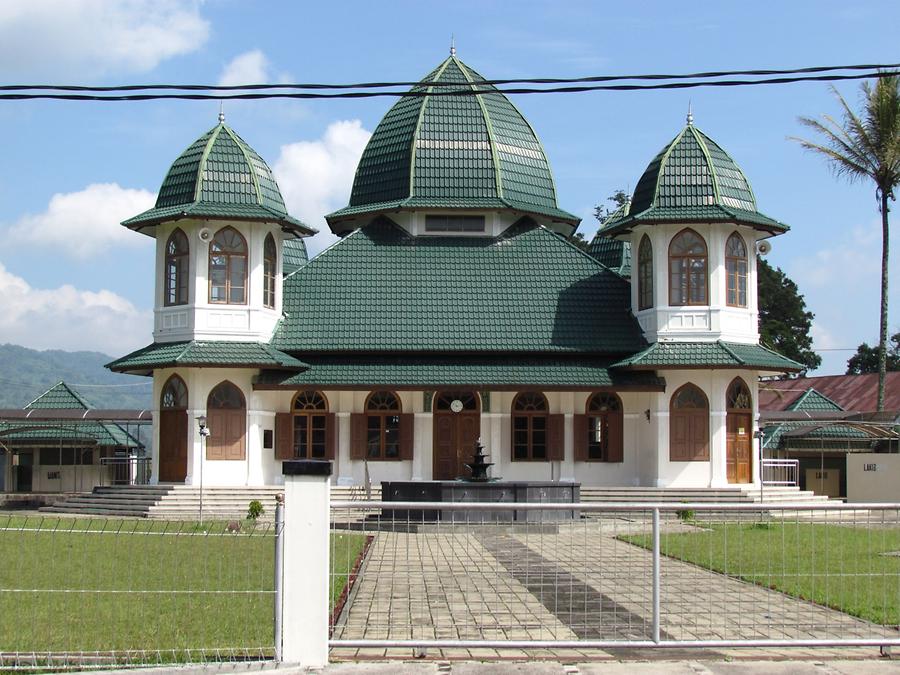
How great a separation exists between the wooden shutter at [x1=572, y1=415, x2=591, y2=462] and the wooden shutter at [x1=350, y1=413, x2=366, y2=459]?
5035 millimetres

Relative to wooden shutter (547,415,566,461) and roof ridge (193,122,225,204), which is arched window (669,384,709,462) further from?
roof ridge (193,122,225,204)

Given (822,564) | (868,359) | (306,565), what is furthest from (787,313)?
(306,565)

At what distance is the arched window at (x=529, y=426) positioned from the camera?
30.0 meters

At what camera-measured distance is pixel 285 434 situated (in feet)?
96.9

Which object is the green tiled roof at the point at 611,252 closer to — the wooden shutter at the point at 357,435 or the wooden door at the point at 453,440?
the wooden door at the point at 453,440

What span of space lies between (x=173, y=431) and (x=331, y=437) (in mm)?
3671

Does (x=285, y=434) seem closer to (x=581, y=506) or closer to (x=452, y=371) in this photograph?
(x=452, y=371)

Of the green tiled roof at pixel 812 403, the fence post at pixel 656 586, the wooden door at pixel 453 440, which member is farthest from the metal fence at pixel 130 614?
the green tiled roof at pixel 812 403

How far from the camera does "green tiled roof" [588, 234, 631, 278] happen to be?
37.0m

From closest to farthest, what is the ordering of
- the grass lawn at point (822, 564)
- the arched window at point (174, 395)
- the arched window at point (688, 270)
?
1. the grass lawn at point (822, 564)
2. the arched window at point (174, 395)
3. the arched window at point (688, 270)

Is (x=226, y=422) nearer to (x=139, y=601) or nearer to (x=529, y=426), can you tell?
(x=529, y=426)

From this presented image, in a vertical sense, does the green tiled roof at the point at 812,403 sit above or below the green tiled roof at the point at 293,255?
below

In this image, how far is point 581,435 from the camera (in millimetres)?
29953

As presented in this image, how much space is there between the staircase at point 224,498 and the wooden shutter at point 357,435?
1.10 metres
